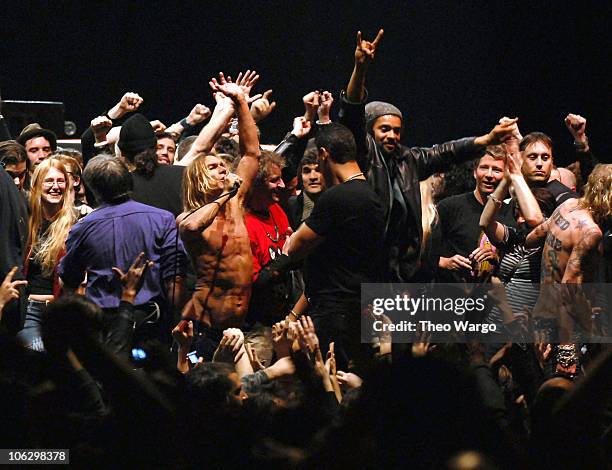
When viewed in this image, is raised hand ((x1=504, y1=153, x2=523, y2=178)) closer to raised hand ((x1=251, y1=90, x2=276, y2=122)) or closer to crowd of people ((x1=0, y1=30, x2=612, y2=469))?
crowd of people ((x1=0, y1=30, x2=612, y2=469))

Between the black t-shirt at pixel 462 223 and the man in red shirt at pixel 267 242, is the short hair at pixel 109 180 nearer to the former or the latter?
the man in red shirt at pixel 267 242

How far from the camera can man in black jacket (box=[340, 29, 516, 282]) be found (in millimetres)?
4590

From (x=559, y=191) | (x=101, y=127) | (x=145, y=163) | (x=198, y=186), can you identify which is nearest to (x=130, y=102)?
(x=101, y=127)

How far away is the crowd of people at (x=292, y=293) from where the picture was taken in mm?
1741

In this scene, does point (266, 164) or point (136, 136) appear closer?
point (266, 164)

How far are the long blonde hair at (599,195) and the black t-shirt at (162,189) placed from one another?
210 cm

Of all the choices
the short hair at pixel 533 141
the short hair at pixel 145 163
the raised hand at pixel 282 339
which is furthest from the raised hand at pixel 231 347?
the short hair at pixel 533 141

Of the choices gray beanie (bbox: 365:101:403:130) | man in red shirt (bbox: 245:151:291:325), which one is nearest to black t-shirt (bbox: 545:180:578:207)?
gray beanie (bbox: 365:101:403:130)

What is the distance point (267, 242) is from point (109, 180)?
3.08 ft

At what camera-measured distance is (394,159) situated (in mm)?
5008

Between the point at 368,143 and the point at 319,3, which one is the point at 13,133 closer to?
the point at 319,3

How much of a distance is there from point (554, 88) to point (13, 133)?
14.4ft

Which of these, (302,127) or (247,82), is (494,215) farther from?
(247,82)

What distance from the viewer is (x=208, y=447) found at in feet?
6.15
